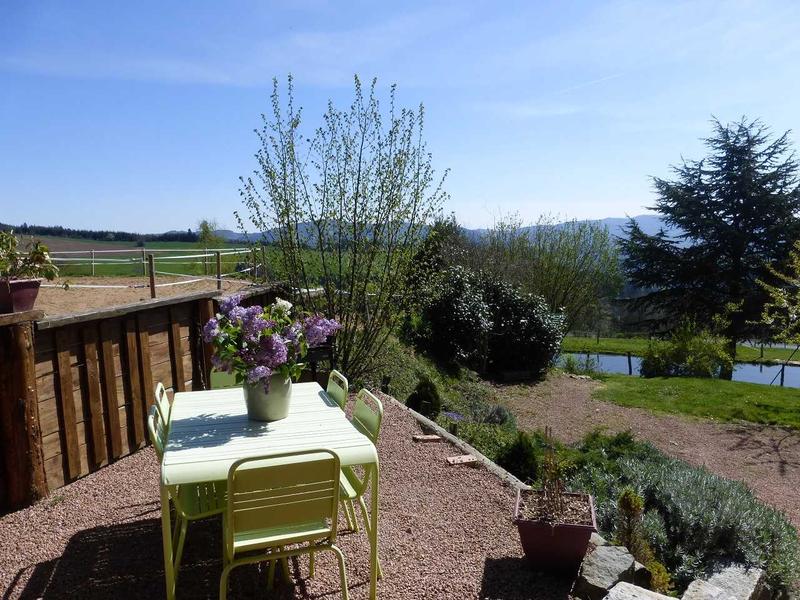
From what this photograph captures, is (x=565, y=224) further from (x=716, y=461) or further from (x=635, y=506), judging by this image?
(x=635, y=506)

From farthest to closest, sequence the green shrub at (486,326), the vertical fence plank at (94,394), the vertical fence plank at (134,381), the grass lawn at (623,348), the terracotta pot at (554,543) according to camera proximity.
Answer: the grass lawn at (623,348)
the green shrub at (486,326)
the vertical fence plank at (134,381)
the vertical fence plank at (94,394)
the terracotta pot at (554,543)

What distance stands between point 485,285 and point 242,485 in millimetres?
10906

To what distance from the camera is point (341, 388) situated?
3.66 m

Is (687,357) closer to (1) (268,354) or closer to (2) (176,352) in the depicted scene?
(2) (176,352)

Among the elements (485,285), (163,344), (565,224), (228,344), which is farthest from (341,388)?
(565,224)

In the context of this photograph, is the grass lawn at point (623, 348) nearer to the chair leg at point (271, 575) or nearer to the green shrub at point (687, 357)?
the green shrub at point (687, 357)

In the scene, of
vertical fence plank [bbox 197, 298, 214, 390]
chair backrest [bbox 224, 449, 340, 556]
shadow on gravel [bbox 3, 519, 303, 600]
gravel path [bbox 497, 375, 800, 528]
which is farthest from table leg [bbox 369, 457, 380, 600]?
gravel path [bbox 497, 375, 800, 528]

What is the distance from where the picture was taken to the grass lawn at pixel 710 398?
32.1 feet

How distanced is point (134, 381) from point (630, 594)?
3.83m

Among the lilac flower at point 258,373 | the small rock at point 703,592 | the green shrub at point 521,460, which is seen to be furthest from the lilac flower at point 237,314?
the green shrub at point 521,460

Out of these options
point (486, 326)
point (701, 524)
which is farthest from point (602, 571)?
point (486, 326)

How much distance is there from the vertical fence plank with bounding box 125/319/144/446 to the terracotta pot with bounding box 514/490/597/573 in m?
3.17

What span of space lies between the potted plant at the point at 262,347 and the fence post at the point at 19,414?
146 cm

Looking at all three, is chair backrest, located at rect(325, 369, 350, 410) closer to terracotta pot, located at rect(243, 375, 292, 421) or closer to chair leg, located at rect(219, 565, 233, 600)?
terracotta pot, located at rect(243, 375, 292, 421)
